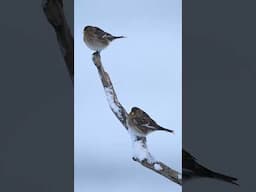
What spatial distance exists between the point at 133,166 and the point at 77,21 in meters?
0.79

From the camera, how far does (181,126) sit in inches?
124

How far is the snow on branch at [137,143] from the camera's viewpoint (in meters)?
3.18

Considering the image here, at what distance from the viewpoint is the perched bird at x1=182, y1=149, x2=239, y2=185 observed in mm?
3469

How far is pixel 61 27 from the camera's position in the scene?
359 cm

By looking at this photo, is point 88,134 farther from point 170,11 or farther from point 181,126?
point 170,11

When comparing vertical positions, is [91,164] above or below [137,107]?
below

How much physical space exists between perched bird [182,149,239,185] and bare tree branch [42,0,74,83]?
0.81 metres

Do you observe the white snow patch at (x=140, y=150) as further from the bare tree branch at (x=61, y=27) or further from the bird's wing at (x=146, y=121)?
the bare tree branch at (x=61, y=27)

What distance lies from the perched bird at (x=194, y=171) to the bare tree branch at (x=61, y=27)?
2.65ft

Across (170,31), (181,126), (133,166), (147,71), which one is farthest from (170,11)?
(133,166)

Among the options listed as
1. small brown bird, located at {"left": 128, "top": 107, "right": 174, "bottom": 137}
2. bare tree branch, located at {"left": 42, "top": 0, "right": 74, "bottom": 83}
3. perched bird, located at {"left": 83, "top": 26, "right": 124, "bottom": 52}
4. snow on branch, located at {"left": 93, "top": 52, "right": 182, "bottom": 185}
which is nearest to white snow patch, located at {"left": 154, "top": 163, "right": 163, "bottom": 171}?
snow on branch, located at {"left": 93, "top": 52, "right": 182, "bottom": 185}

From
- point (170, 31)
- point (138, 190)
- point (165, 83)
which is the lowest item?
point (138, 190)

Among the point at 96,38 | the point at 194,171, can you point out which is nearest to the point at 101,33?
the point at 96,38

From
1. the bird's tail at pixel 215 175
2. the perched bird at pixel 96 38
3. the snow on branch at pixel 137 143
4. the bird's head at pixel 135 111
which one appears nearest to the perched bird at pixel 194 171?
the bird's tail at pixel 215 175
